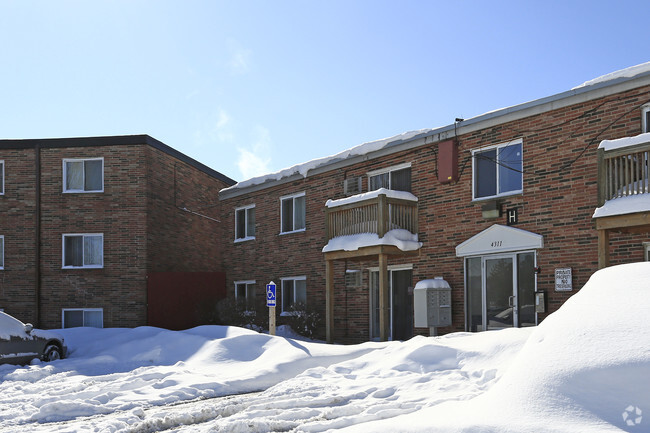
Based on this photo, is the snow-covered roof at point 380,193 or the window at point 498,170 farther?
the snow-covered roof at point 380,193

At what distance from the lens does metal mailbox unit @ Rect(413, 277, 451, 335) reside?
1498cm

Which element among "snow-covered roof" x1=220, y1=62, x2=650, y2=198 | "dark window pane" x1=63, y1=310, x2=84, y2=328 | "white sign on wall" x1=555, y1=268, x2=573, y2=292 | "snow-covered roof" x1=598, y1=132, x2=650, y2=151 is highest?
"snow-covered roof" x1=220, y1=62, x2=650, y2=198

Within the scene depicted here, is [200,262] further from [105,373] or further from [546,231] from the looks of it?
[546,231]

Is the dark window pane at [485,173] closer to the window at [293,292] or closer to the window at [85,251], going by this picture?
Result: the window at [293,292]

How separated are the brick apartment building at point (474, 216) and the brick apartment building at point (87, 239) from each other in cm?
464

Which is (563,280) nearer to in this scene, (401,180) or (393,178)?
(401,180)

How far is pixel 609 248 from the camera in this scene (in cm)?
1238

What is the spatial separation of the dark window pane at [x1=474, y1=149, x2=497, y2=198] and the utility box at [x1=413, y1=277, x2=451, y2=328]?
7.81 feet

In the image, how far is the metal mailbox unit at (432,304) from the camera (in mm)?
14984

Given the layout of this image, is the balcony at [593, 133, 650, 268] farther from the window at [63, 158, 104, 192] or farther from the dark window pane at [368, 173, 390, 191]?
the window at [63, 158, 104, 192]

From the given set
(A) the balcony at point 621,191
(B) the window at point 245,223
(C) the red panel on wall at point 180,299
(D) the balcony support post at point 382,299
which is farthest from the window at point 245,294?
(A) the balcony at point 621,191

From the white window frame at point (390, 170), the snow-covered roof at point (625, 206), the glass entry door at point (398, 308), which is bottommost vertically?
the glass entry door at point (398, 308)

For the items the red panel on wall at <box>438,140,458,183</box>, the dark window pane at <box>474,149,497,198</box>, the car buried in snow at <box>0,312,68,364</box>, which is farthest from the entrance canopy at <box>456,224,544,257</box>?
the car buried in snow at <box>0,312,68,364</box>

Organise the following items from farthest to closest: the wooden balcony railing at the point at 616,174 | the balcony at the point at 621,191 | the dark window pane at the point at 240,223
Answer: the dark window pane at the point at 240,223 → the wooden balcony railing at the point at 616,174 → the balcony at the point at 621,191
